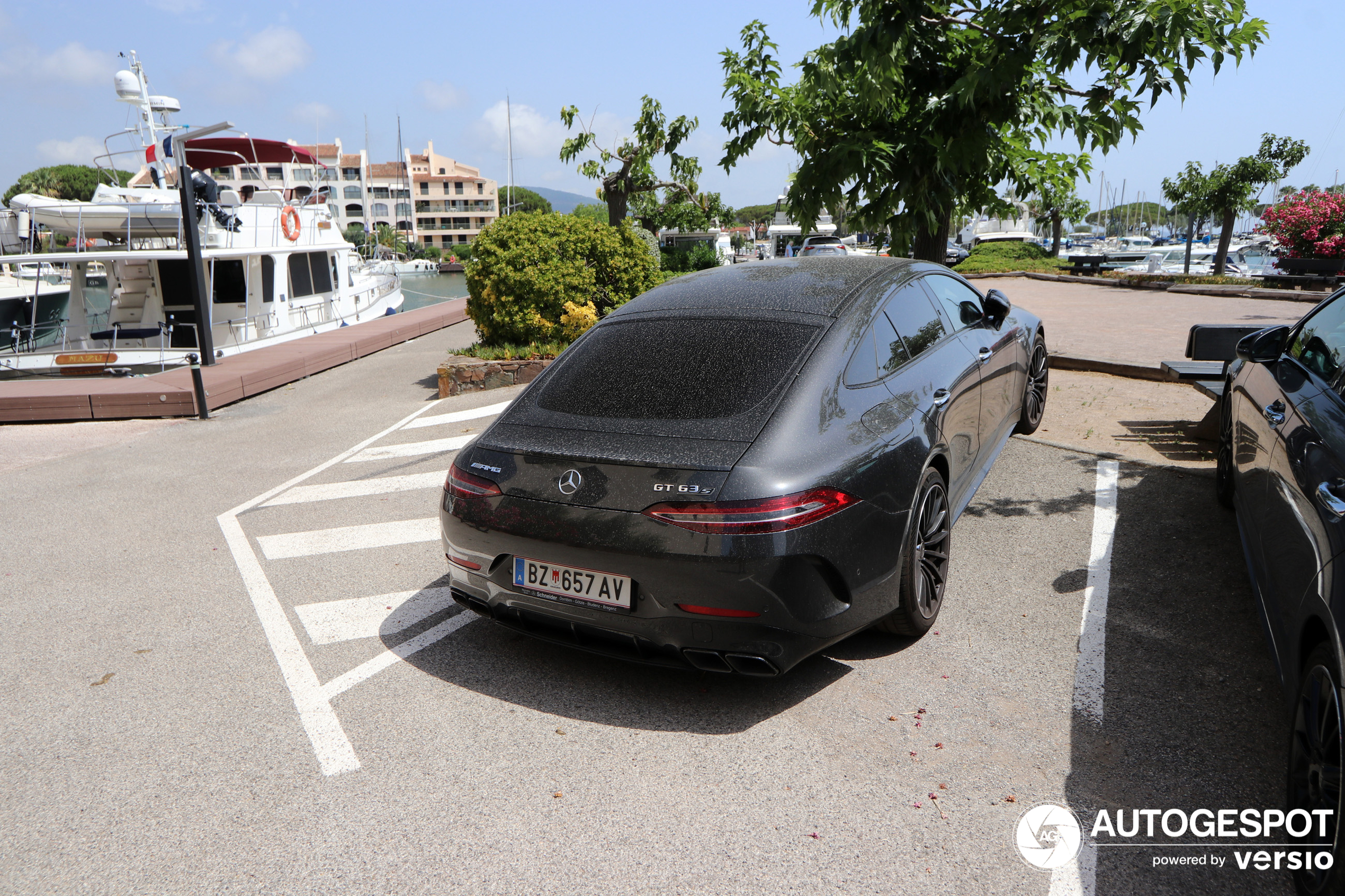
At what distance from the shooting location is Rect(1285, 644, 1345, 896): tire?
7.09 ft

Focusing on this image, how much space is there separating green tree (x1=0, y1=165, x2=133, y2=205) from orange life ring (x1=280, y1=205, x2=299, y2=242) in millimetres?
83600

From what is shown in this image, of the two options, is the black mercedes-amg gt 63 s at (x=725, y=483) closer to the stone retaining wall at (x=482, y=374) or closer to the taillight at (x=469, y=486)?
the taillight at (x=469, y=486)

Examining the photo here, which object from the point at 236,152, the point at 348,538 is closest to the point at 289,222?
the point at 236,152

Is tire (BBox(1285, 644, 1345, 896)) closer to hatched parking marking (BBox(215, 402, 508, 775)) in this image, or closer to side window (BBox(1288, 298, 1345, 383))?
side window (BBox(1288, 298, 1345, 383))

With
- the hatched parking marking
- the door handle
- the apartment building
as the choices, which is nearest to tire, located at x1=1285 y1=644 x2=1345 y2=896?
the door handle

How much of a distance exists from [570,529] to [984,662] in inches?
75.7

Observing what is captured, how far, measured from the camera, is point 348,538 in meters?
5.69

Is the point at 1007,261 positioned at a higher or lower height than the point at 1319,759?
higher

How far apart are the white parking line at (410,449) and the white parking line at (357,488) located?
72cm

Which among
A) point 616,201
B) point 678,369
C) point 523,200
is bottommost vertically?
point 678,369

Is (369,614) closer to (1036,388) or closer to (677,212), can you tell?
(1036,388)

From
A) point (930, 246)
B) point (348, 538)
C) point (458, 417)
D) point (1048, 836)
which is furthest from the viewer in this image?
point (458, 417)

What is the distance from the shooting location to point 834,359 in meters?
3.57

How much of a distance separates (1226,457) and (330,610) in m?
5.35
